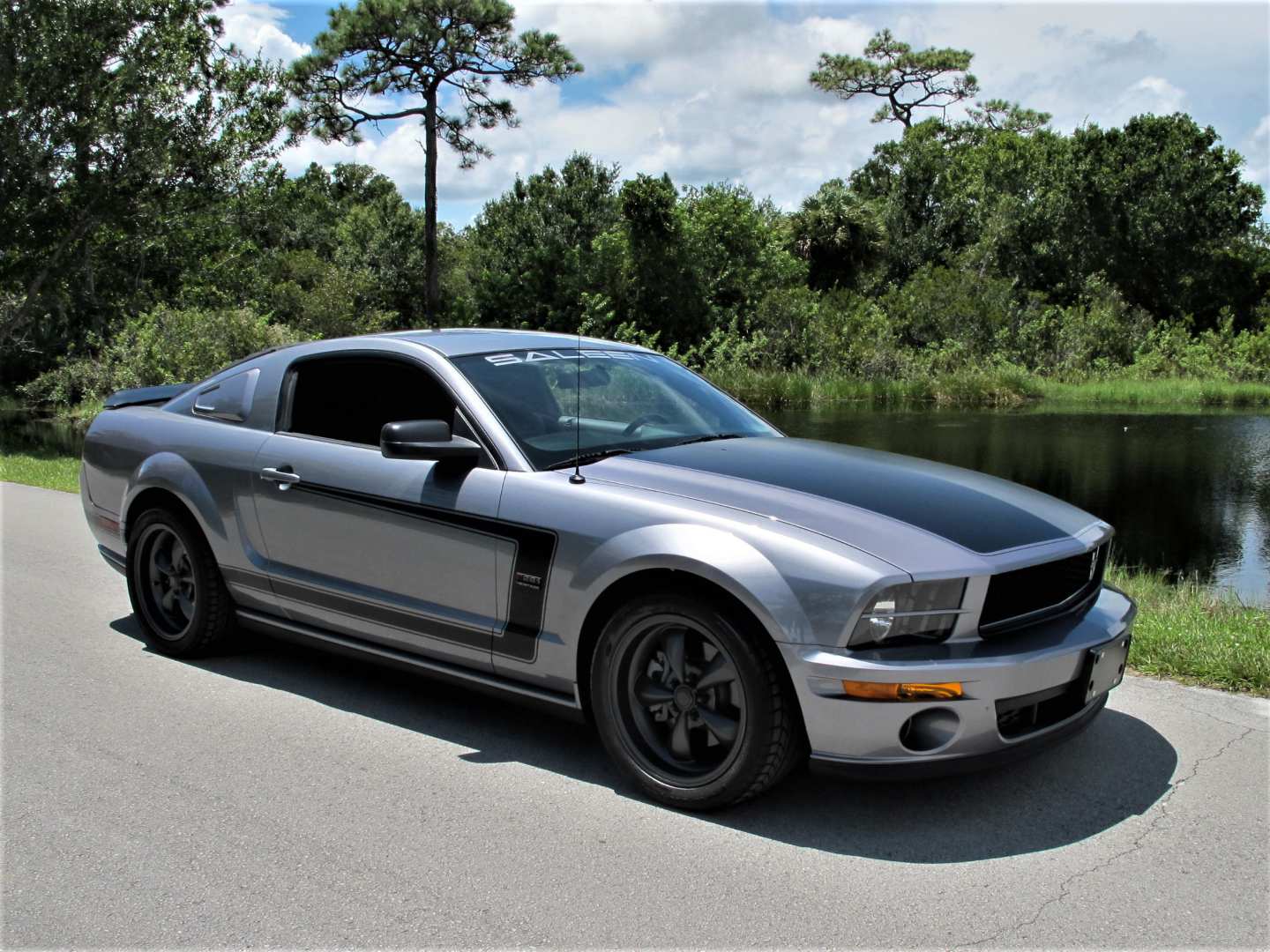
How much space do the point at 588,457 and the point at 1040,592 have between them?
1.69m

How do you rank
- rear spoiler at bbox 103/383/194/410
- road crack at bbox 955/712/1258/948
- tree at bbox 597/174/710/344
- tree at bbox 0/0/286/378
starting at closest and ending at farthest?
road crack at bbox 955/712/1258/948 < rear spoiler at bbox 103/383/194/410 < tree at bbox 0/0/286/378 < tree at bbox 597/174/710/344

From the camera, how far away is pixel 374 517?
15.3 ft

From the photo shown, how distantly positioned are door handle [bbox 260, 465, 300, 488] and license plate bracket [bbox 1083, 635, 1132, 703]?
10.4 feet

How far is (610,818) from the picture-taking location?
3875 mm

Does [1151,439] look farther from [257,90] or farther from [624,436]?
[624,436]

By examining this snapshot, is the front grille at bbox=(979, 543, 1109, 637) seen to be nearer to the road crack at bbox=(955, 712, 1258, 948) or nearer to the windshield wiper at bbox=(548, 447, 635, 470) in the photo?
the road crack at bbox=(955, 712, 1258, 948)

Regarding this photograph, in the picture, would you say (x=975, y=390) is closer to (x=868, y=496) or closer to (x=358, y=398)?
(x=358, y=398)

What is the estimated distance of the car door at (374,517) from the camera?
172 inches

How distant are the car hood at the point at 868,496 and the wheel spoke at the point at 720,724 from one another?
26.5 inches

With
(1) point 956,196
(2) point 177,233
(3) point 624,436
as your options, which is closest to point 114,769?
(3) point 624,436

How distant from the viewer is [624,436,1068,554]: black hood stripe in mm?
3914

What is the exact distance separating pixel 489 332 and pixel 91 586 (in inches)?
145

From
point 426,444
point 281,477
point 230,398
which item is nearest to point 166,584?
point 230,398

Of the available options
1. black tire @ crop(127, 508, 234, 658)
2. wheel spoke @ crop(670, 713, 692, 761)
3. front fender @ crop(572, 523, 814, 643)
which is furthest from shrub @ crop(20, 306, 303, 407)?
wheel spoke @ crop(670, 713, 692, 761)
